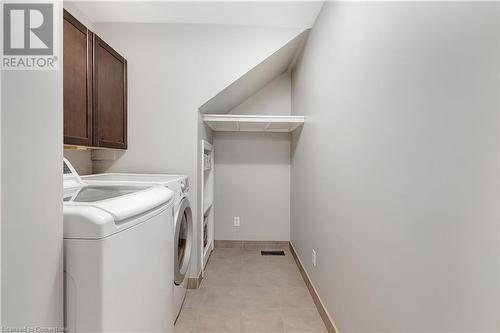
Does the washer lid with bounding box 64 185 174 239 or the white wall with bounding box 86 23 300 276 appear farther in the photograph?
the white wall with bounding box 86 23 300 276

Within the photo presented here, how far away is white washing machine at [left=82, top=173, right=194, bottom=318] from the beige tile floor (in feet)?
0.61

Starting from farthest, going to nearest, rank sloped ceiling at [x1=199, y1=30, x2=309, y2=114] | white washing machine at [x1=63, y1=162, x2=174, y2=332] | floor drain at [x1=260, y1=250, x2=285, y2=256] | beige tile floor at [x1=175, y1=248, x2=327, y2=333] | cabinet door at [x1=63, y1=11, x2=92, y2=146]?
floor drain at [x1=260, y1=250, x2=285, y2=256] < sloped ceiling at [x1=199, y1=30, x2=309, y2=114] < beige tile floor at [x1=175, y1=248, x2=327, y2=333] < cabinet door at [x1=63, y1=11, x2=92, y2=146] < white washing machine at [x1=63, y1=162, x2=174, y2=332]

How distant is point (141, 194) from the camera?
1046mm

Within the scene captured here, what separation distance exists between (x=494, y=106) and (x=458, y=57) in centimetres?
18

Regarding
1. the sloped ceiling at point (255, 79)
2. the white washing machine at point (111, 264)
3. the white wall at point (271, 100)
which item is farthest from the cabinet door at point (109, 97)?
the white wall at point (271, 100)

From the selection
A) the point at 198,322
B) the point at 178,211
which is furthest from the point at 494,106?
the point at 198,322

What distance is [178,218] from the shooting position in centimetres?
176

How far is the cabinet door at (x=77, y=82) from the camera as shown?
1.52 m

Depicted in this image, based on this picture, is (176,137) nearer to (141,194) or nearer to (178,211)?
(178,211)

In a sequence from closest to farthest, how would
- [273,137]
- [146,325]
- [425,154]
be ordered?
1. [425,154]
2. [146,325]
3. [273,137]

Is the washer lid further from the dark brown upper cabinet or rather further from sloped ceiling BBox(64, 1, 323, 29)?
sloped ceiling BBox(64, 1, 323, 29)

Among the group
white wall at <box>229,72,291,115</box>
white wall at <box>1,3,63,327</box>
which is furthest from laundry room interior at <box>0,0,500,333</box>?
white wall at <box>229,72,291,115</box>

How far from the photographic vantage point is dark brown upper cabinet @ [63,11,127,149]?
61.1 inches

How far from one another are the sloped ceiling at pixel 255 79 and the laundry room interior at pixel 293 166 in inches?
1.4
